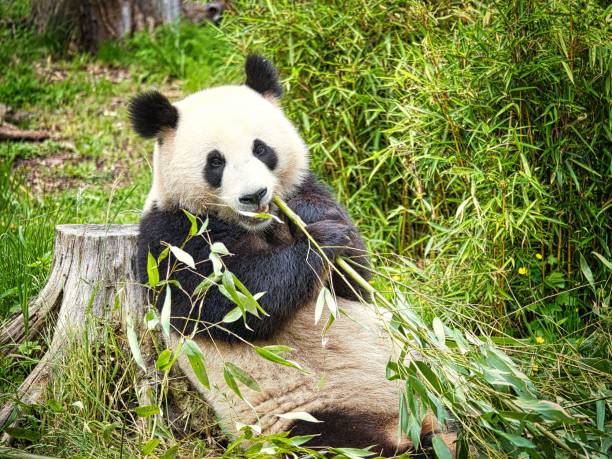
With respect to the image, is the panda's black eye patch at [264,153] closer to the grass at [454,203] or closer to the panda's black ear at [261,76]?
the panda's black ear at [261,76]

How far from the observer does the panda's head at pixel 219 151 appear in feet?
12.0

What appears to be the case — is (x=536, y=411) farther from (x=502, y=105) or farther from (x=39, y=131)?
(x=39, y=131)

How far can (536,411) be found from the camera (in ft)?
9.90

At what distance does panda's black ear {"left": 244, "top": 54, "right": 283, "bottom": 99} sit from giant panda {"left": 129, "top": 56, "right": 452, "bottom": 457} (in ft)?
0.46

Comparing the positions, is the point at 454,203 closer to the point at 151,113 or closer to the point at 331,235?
the point at 331,235

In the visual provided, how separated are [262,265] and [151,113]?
100 cm

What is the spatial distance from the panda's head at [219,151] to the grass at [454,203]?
0.41m

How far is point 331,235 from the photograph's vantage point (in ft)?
12.0

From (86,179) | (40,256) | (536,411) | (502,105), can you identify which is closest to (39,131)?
(86,179)

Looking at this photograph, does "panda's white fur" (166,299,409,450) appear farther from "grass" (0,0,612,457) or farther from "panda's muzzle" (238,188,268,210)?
"panda's muzzle" (238,188,268,210)

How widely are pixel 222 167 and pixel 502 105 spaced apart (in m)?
1.89

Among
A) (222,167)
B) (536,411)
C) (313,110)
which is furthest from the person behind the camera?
(313,110)

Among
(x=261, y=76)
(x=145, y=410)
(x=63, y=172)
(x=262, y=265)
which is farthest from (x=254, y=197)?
(x=63, y=172)

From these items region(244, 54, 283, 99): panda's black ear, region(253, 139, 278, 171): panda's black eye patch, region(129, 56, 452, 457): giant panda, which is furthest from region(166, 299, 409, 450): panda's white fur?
region(244, 54, 283, 99): panda's black ear
